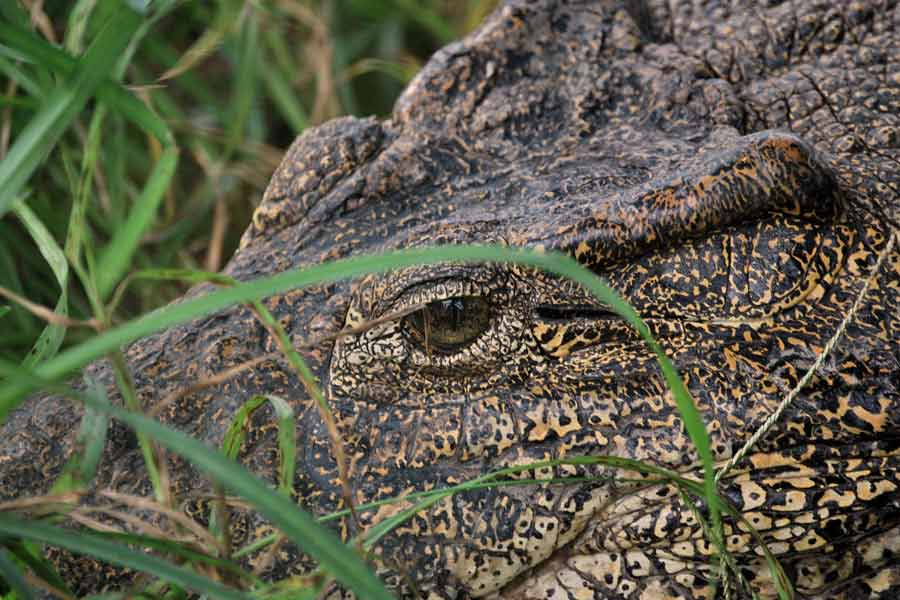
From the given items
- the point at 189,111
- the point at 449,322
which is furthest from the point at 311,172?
the point at 189,111

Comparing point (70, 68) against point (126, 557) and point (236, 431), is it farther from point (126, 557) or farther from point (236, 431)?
point (126, 557)

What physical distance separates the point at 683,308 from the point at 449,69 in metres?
1.14

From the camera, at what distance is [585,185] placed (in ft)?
8.47

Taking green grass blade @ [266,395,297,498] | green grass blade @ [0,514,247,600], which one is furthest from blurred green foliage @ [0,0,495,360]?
green grass blade @ [0,514,247,600]

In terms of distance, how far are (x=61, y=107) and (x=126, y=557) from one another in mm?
849

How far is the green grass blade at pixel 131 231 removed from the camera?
201 cm

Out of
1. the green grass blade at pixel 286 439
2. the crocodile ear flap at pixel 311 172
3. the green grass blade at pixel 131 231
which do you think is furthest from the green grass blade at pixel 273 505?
the crocodile ear flap at pixel 311 172

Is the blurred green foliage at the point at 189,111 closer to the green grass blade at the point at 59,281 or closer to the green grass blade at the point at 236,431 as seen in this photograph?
the green grass blade at the point at 59,281

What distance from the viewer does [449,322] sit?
236 centimetres

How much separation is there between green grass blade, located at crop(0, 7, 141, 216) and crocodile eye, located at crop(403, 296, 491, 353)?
847 millimetres

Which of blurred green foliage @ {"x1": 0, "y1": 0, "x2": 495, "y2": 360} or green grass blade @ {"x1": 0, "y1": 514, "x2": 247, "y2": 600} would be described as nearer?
green grass blade @ {"x1": 0, "y1": 514, "x2": 247, "y2": 600}

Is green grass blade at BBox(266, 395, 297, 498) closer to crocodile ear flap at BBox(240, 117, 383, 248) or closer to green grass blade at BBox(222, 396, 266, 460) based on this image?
green grass blade at BBox(222, 396, 266, 460)

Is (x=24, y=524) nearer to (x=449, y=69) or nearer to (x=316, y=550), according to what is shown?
(x=316, y=550)

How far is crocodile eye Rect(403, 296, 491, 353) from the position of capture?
2346mm
